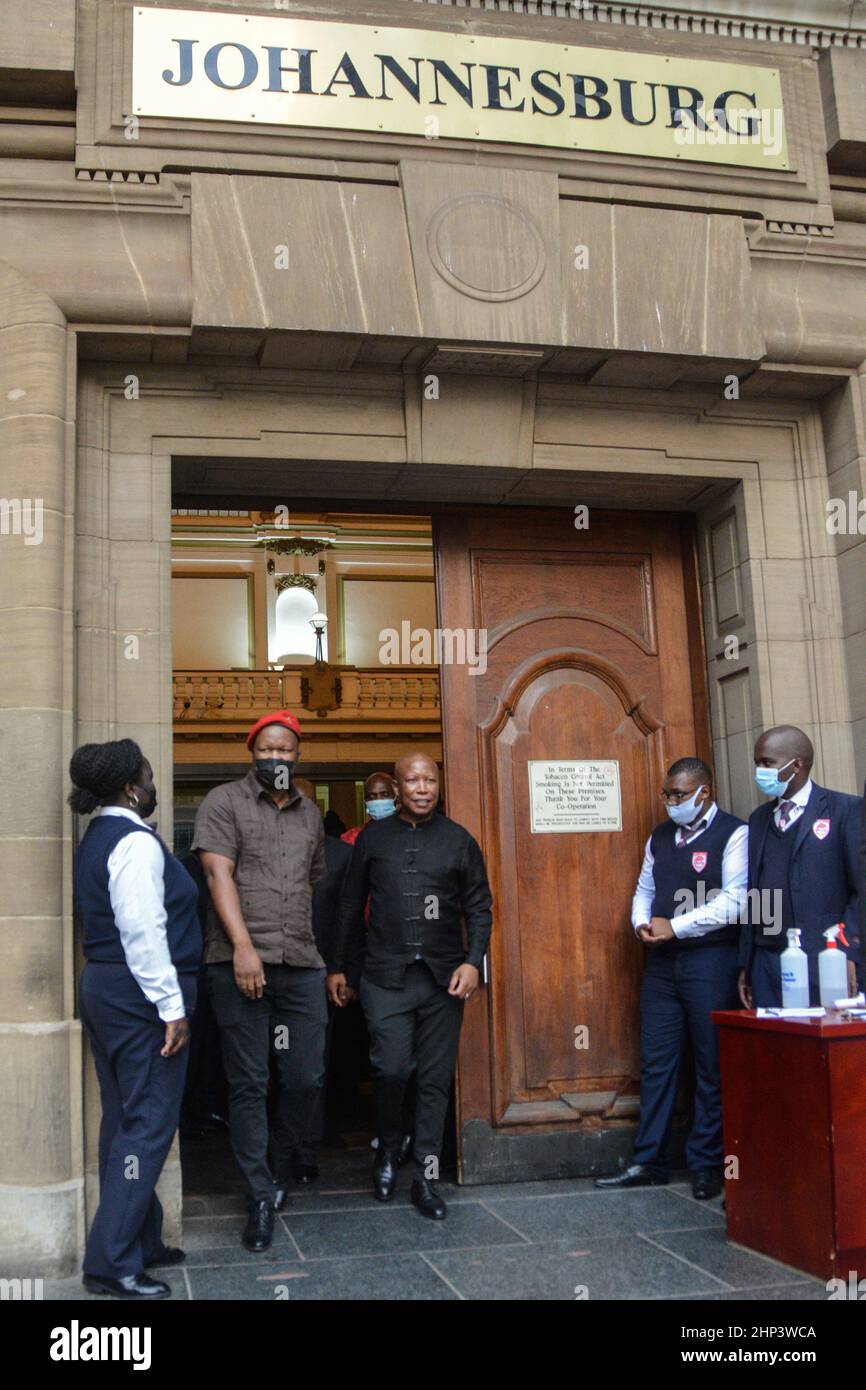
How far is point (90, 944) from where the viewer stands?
4.39 meters

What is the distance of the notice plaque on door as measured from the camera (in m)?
5.94

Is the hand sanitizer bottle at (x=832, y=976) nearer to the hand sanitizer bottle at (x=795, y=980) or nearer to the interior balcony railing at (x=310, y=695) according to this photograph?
the hand sanitizer bottle at (x=795, y=980)

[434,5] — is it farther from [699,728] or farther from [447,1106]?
[447,1106]

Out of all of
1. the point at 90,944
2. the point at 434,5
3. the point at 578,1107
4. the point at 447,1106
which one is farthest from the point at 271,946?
the point at 434,5

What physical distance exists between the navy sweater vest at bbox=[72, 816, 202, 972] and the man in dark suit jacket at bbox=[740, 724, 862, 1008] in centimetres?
217

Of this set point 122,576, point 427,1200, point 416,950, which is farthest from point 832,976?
point 122,576

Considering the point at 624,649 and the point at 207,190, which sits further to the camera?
the point at 624,649

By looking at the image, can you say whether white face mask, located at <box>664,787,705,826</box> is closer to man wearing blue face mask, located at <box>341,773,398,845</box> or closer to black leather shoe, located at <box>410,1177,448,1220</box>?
man wearing blue face mask, located at <box>341,773,398,845</box>

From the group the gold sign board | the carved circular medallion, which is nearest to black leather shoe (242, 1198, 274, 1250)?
the carved circular medallion

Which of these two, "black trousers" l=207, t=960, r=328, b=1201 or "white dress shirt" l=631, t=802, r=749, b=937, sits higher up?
"white dress shirt" l=631, t=802, r=749, b=937

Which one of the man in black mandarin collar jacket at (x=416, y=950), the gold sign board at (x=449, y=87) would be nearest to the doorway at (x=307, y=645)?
the gold sign board at (x=449, y=87)

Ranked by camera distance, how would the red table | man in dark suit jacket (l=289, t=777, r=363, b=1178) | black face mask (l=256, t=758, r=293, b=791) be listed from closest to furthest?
1. the red table
2. black face mask (l=256, t=758, r=293, b=791)
3. man in dark suit jacket (l=289, t=777, r=363, b=1178)

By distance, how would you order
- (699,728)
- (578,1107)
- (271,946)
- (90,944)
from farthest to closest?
(699,728) < (578,1107) < (271,946) < (90,944)

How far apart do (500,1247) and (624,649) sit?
273 cm
